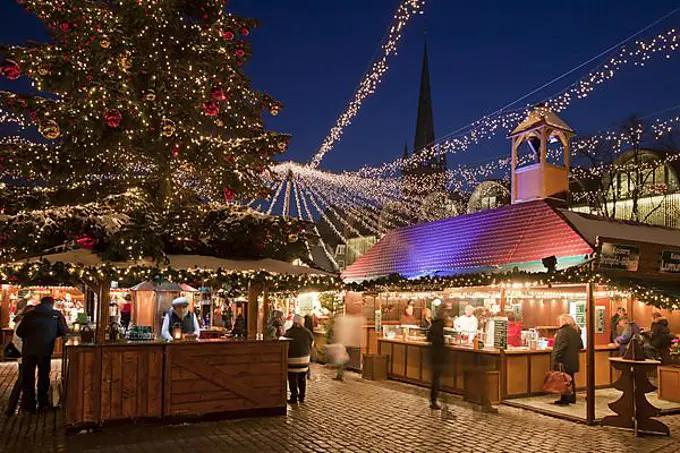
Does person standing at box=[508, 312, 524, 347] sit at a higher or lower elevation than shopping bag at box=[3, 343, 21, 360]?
higher

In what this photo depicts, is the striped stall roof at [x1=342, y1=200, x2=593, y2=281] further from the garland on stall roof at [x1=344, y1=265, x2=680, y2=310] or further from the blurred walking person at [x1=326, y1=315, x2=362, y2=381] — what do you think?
the blurred walking person at [x1=326, y1=315, x2=362, y2=381]

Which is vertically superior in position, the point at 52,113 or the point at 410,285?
the point at 52,113

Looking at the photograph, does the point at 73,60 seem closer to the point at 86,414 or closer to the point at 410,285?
the point at 86,414

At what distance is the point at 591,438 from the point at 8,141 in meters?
11.7

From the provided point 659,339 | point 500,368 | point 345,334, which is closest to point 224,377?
point 500,368

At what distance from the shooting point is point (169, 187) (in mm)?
13578

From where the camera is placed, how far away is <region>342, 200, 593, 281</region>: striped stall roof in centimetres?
1377

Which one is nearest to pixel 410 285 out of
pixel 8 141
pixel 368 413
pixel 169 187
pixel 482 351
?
pixel 482 351

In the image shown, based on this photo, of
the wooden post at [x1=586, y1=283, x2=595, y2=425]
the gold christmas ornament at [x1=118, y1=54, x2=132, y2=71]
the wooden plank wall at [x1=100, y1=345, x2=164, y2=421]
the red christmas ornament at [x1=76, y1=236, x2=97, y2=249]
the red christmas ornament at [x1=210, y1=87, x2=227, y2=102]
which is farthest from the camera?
the red christmas ornament at [x1=210, y1=87, x2=227, y2=102]

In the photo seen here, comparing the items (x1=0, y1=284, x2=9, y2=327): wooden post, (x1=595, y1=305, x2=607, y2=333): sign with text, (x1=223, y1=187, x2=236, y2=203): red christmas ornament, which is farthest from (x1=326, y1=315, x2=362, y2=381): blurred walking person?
(x1=0, y1=284, x2=9, y2=327): wooden post

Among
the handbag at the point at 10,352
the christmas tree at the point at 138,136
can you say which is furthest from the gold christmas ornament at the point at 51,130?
the handbag at the point at 10,352

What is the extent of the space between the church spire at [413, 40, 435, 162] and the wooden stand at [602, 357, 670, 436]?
67.4 meters

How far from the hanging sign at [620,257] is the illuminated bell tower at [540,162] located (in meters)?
4.75

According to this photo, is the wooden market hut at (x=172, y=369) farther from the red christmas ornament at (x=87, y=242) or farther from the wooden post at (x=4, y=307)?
the wooden post at (x=4, y=307)
